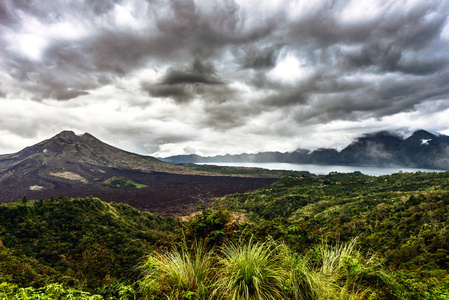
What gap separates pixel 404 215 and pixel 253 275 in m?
24.0

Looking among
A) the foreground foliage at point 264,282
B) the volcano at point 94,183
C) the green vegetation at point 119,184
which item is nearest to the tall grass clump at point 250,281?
the foreground foliage at point 264,282

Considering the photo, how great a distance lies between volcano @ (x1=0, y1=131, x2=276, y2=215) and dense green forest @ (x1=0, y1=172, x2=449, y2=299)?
144 ft

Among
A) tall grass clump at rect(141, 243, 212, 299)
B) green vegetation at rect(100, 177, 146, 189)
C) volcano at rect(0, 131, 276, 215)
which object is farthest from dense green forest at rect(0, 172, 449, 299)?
green vegetation at rect(100, 177, 146, 189)

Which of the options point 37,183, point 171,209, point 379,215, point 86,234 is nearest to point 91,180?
point 37,183

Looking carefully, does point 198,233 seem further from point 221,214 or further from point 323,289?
point 323,289

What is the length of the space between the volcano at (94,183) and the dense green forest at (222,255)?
43853 mm

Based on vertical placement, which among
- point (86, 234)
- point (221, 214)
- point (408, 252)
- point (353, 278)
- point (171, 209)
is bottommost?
point (171, 209)

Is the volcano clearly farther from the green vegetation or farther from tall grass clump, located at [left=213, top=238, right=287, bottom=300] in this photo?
tall grass clump, located at [left=213, top=238, right=287, bottom=300]

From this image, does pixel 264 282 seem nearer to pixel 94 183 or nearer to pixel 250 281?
pixel 250 281

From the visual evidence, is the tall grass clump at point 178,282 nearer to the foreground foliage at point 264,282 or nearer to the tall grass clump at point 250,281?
the foreground foliage at point 264,282

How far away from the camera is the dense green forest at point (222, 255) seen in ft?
10.1

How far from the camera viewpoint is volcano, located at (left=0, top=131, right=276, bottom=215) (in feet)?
261

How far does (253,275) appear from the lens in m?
2.98

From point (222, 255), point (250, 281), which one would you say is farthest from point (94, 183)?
point (250, 281)
